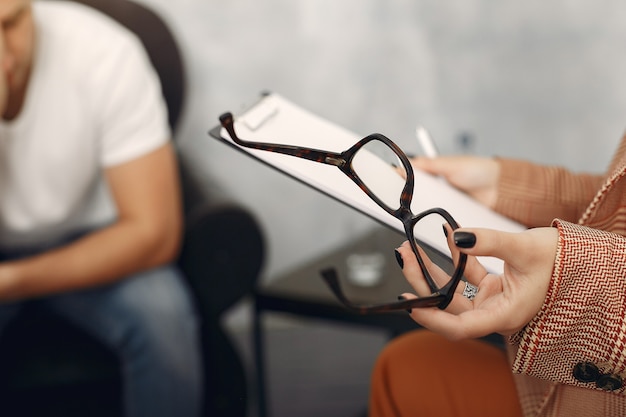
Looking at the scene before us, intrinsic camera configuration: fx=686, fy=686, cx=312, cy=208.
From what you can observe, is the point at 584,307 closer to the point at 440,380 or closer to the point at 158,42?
the point at 440,380

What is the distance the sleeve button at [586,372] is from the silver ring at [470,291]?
0.29 feet

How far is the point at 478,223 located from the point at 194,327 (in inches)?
28.5

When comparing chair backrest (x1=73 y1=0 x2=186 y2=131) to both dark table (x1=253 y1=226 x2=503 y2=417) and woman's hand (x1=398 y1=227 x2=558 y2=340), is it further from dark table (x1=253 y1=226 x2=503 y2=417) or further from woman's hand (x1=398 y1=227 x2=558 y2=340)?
woman's hand (x1=398 y1=227 x2=558 y2=340)

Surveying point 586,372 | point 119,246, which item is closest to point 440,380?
point 586,372

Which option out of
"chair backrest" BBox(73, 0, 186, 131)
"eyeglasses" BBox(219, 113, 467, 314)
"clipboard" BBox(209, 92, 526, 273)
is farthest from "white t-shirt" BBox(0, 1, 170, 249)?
"eyeglasses" BBox(219, 113, 467, 314)

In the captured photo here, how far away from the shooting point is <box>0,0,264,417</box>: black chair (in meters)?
1.12

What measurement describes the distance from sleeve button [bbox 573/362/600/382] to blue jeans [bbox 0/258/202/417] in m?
0.82

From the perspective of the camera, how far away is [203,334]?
1.29m

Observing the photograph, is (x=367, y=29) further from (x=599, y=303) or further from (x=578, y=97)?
(x=599, y=303)

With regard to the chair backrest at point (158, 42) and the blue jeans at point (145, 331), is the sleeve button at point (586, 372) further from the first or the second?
the chair backrest at point (158, 42)

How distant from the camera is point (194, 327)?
1231 mm

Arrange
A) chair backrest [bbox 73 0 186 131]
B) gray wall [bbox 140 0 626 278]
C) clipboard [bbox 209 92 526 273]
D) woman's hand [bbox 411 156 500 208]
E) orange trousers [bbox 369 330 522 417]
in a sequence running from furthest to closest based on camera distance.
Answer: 1. gray wall [bbox 140 0 626 278]
2. chair backrest [bbox 73 0 186 131]
3. woman's hand [bbox 411 156 500 208]
4. orange trousers [bbox 369 330 522 417]
5. clipboard [bbox 209 92 526 273]

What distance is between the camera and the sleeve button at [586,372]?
19.1 inches

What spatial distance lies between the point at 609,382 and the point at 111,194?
94cm
